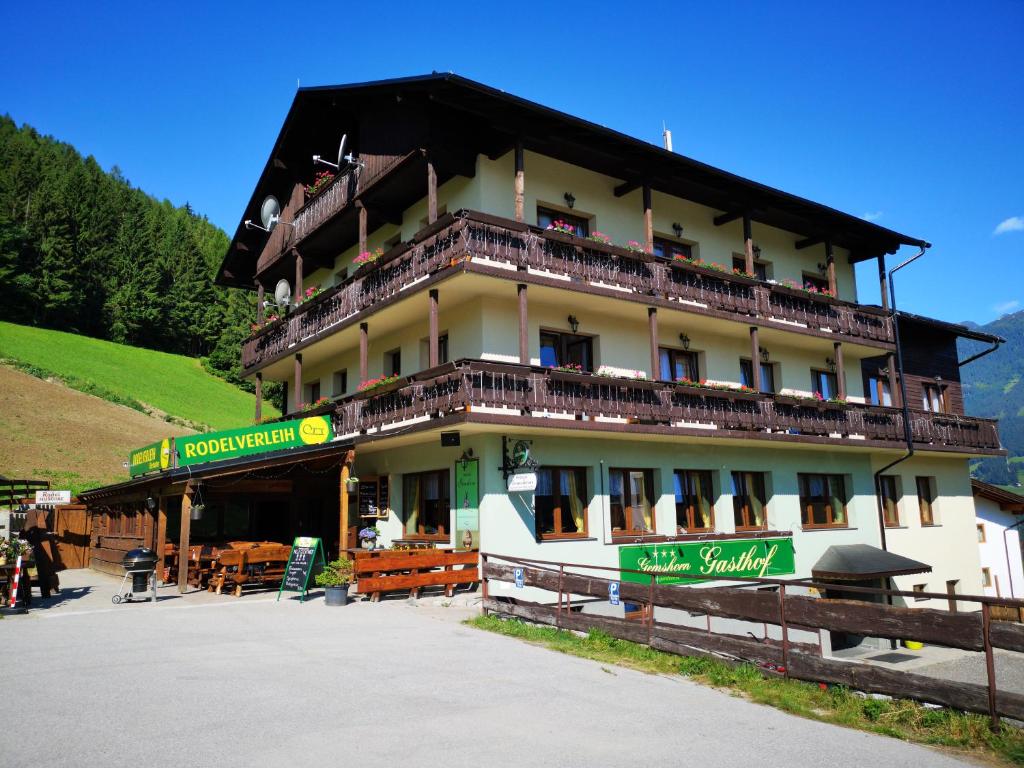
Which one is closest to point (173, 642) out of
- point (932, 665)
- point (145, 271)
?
point (932, 665)

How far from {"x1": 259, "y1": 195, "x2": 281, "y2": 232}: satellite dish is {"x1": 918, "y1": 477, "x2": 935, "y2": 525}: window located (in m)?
25.4

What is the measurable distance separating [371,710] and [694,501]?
1497 centimetres

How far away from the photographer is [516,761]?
607cm

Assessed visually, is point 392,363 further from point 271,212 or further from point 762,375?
point 762,375

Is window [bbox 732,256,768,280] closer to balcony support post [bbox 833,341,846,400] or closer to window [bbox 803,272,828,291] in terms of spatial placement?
window [bbox 803,272,828,291]

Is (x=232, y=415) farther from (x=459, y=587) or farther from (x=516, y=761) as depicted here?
(x=516, y=761)

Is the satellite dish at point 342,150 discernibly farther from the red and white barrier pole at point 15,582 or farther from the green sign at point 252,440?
the red and white barrier pole at point 15,582

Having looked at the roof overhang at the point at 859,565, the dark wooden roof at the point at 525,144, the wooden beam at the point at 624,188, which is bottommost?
the roof overhang at the point at 859,565

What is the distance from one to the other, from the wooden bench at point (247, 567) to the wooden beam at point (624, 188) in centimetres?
1281

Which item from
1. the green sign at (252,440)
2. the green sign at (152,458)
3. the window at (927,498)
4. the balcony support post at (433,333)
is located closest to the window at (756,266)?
the window at (927,498)

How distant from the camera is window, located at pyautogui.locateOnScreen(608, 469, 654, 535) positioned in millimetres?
19156

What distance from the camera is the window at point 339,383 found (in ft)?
83.6

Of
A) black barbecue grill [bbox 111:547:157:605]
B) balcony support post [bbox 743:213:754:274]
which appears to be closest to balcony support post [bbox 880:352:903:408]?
balcony support post [bbox 743:213:754:274]

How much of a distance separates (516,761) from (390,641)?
570cm
